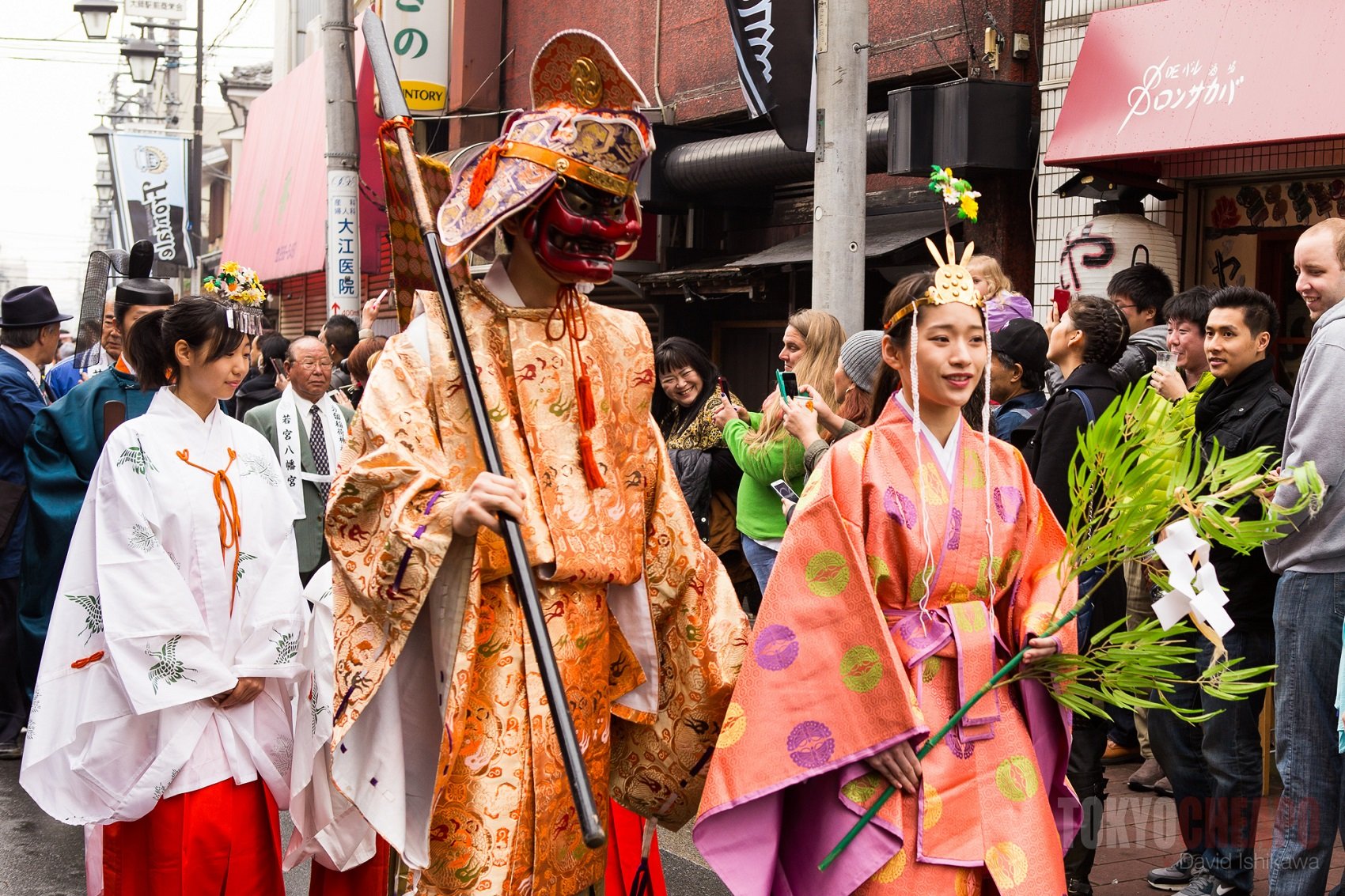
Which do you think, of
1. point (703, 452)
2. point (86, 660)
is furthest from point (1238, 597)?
point (86, 660)

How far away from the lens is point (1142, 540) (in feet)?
10.2

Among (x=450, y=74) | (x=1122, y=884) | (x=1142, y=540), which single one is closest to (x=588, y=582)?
(x=1142, y=540)

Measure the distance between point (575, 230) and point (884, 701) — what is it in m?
1.20

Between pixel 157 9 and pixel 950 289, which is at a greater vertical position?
pixel 157 9

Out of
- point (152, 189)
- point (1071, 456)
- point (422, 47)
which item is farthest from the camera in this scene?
point (152, 189)

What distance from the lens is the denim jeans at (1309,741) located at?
405 cm

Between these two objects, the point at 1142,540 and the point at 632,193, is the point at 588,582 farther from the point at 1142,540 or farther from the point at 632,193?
the point at 1142,540

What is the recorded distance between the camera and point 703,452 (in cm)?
669

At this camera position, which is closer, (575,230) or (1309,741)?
(575,230)

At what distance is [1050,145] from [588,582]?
5.60 m

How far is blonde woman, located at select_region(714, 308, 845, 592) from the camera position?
5.95 m

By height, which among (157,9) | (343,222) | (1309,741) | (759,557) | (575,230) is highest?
(157,9)

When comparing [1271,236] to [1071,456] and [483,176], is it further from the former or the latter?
[483,176]

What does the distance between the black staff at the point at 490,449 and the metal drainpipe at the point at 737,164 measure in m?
7.33
